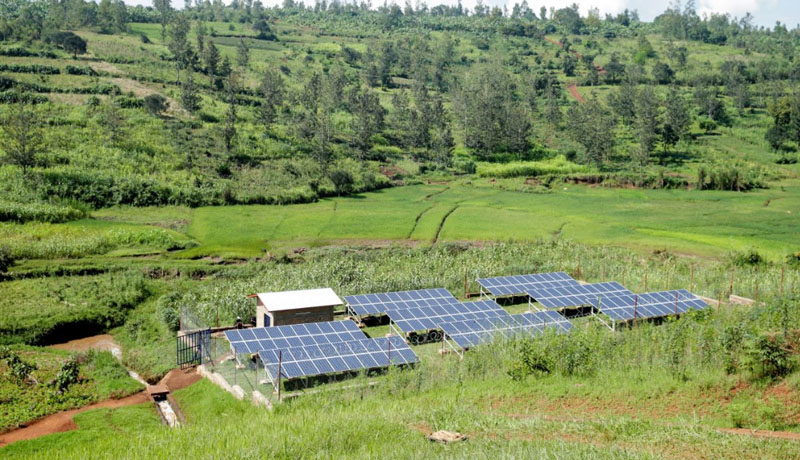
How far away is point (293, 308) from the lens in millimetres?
32688

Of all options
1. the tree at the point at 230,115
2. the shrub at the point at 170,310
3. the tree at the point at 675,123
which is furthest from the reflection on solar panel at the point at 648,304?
the tree at the point at 675,123

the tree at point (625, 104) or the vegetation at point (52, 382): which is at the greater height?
the tree at point (625, 104)

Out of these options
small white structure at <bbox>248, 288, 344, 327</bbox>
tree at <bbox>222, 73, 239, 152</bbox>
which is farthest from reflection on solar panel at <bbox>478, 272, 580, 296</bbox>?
tree at <bbox>222, 73, 239, 152</bbox>

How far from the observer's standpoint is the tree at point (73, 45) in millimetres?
109125

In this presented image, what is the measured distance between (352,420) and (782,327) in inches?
628

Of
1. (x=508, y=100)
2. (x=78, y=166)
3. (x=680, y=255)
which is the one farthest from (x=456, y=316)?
(x=508, y=100)

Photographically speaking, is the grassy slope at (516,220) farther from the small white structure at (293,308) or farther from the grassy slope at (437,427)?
the grassy slope at (437,427)

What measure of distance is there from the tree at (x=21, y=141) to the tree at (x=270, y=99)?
28882 millimetres

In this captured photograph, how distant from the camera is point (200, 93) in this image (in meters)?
104

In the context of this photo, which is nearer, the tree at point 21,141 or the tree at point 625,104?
the tree at point 21,141

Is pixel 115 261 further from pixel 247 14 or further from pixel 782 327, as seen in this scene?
pixel 247 14

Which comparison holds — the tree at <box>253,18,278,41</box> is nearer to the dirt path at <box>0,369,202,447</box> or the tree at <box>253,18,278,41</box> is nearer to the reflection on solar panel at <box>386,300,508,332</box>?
the reflection on solar panel at <box>386,300,508,332</box>

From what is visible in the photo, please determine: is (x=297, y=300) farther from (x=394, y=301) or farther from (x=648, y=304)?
(x=648, y=304)

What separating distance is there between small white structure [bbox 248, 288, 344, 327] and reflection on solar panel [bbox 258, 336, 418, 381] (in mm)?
4615
